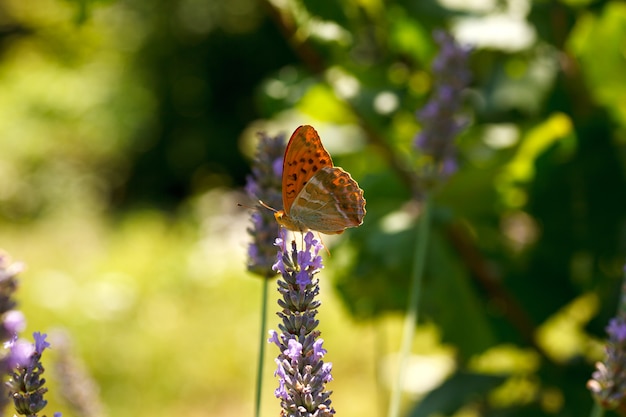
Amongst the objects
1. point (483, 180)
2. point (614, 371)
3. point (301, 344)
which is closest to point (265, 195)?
point (301, 344)

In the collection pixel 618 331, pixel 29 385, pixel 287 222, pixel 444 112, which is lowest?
pixel 29 385

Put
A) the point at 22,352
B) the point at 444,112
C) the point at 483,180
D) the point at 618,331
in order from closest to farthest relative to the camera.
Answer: the point at 22,352
the point at 618,331
the point at 444,112
the point at 483,180

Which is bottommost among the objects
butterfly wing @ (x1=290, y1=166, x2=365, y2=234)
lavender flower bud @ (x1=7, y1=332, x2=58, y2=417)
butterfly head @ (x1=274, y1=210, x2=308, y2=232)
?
lavender flower bud @ (x1=7, y1=332, x2=58, y2=417)

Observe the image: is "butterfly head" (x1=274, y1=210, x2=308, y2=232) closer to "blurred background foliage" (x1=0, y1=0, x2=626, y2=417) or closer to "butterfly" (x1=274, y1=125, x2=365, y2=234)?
"butterfly" (x1=274, y1=125, x2=365, y2=234)

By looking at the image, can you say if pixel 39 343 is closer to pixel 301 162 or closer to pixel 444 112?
pixel 301 162

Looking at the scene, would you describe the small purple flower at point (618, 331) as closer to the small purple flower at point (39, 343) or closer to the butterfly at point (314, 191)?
the butterfly at point (314, 191)

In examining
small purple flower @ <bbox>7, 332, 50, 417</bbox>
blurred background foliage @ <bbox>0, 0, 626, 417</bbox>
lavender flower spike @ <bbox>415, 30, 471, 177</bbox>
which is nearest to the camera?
small purple flower @ <bbox>7, 332, 50, 417</bbox>

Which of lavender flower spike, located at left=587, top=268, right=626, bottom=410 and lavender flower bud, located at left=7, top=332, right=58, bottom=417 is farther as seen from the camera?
lavender flower spike, located at left=587, top=268, right=626, bottom=410

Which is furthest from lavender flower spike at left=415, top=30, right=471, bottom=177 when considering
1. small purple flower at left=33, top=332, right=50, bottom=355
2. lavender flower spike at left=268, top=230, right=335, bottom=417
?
small purple flower at left=33, top=332, right=50, bottom=355
